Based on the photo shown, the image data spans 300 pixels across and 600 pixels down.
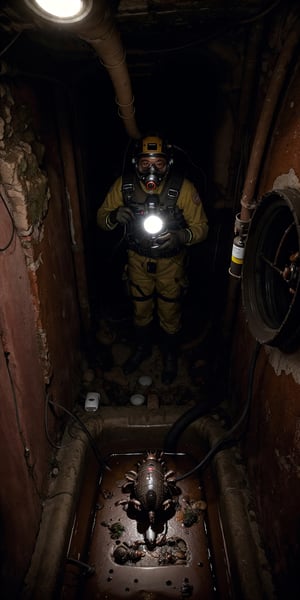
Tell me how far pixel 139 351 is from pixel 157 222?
6.16 feet

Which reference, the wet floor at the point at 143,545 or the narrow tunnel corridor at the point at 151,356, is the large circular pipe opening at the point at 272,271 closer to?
the narrow tunnel corridor at the point at 151,356

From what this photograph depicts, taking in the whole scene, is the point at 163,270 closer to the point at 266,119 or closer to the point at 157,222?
the point at 157,222

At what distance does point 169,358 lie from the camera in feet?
16.0

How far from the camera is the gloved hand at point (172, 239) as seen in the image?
406cm

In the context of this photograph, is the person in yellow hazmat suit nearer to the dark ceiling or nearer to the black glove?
the black glove

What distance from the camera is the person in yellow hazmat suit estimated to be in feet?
12.5

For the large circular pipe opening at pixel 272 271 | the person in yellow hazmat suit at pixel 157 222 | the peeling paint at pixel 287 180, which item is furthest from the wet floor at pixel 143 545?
the peeling paint at pixel 287 180

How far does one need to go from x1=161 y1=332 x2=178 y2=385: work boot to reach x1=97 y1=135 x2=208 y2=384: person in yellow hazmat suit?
13 millimetres

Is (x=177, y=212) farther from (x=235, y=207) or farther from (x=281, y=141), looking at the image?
(x=281, y=141)

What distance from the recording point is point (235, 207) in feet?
13.4

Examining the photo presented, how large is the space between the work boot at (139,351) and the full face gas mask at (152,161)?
1.87 meters

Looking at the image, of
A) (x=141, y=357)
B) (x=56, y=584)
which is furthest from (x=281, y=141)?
(x=56, y=584)

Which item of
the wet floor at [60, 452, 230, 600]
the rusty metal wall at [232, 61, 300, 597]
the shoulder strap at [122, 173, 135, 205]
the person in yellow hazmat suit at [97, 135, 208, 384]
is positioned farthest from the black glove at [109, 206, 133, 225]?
the wet floor at [60, 452, 230, 600]

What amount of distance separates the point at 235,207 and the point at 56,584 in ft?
12.4
